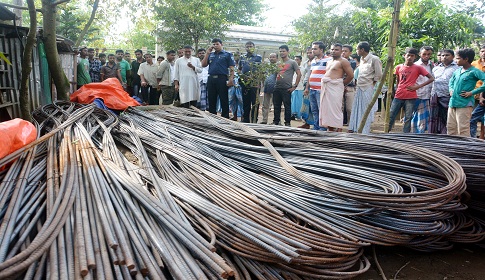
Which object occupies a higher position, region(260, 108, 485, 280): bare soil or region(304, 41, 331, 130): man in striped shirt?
region(304, 41, 331, 130): man in striped shirt

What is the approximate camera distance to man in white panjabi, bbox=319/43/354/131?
5547mm

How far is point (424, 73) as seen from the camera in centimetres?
564

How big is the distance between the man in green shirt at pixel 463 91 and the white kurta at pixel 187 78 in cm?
471

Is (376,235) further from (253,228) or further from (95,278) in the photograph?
(95,278)

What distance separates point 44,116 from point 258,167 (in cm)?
371

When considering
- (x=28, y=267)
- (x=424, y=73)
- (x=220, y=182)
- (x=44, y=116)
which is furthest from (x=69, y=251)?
(x=424, y=73)

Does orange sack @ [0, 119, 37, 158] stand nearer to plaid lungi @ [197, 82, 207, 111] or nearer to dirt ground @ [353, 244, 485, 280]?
dirt ground @ [353, 244, 485, 280]

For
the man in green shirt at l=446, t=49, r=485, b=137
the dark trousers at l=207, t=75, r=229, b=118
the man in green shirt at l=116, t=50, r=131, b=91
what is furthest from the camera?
the man in green shirt at l=116, t=50, r=131, b=91

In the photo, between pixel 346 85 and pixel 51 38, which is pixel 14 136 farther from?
pixel 346 85

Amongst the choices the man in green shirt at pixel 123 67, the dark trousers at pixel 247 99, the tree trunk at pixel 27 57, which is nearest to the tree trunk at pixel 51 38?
the tree trunk at pixel 27 57

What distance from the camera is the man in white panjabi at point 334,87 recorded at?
218 inches

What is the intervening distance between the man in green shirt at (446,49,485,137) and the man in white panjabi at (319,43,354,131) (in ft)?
4.35

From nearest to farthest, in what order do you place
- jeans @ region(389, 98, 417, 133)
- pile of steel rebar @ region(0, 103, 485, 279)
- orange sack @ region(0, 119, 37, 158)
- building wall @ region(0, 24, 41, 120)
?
pile of steel rebar @ region(0, 103, 485, 279) < orange sack @ region(0, 119, 37, 158) < building wall @ region(0, 24, 41, 120) < jeans @ region(389, 98, 417, 133)

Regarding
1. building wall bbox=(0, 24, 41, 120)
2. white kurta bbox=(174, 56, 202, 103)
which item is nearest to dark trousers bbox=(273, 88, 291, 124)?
white kurta bbox=(174, 56, 202, 103)
